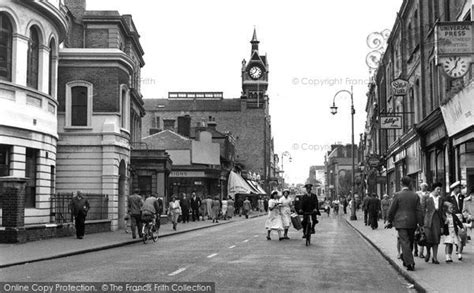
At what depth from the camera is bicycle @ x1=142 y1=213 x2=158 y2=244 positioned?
73.7ft

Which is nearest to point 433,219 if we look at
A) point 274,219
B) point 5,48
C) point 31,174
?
point 274,219

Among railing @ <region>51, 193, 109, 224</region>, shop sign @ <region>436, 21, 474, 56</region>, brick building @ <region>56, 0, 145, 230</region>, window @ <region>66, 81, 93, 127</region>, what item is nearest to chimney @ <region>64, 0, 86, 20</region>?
brick building @ <region>56, 0, 145, 230</region>

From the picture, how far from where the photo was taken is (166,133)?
211 ft

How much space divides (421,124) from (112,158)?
545 inches

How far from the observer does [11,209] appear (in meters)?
20.3

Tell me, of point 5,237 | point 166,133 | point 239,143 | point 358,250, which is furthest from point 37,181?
point 239,143

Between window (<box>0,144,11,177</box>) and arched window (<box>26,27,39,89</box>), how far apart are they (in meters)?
2.81

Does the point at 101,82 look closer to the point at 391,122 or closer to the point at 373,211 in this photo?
the point at 391,122

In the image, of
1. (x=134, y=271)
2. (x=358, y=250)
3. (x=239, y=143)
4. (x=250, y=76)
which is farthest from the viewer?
(x=250, y=76)

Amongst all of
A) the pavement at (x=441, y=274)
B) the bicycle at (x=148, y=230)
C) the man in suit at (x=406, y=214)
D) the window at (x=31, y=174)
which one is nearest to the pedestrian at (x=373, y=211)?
the bicycle at (x=148, y=230)

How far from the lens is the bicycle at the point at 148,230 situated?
22.5m

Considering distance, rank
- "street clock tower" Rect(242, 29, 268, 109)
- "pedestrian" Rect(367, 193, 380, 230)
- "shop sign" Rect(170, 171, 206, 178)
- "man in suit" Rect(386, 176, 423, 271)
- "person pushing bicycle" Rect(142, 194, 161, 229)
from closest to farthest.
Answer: "man in suit" Rect(386, 176, 423, 271) < "person pushing bicycle" Rect(142, 194, 161, 229) < "pedestrian" Rect(367, 193, 380, 230) < "shop sign" Rect(170, 171, 206, 178) < "street clock tower" Rect(242, 29, 268, 109)

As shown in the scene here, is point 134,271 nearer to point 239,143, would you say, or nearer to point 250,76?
point 239,143

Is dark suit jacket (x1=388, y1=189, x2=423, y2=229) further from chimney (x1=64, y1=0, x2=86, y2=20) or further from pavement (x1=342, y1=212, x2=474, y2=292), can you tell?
chimney (x1=64, y1=0, x2=86, y2=20)
